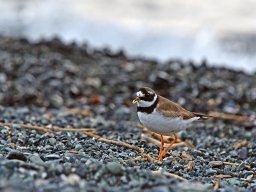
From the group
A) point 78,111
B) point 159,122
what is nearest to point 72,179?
point 159,122

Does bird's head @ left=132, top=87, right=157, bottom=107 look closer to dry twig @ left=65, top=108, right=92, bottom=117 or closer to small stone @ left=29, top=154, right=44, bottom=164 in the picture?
small stone @ left=29, top=154, right=44, bottom=164

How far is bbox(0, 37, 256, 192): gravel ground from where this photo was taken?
3.83 meters

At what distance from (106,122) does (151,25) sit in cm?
1047

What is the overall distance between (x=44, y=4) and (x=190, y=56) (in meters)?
6.44

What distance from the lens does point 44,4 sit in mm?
19516

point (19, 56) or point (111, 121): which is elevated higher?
point (19, 56)

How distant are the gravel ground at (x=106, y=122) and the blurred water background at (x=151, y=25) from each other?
3.43 metres

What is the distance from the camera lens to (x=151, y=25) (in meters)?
17.5

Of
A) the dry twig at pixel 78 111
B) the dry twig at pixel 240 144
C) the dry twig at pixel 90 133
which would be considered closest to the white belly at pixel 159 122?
the dry twig at pixel 90 133

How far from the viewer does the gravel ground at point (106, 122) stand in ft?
12.6

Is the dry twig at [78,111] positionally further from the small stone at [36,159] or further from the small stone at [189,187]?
the small stone at [189,187]

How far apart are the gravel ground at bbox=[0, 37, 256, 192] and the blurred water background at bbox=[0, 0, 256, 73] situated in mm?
3431

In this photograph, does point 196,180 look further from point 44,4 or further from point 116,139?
point 44,4

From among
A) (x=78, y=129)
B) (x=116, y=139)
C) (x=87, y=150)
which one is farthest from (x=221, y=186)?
(x=78, y=129)
